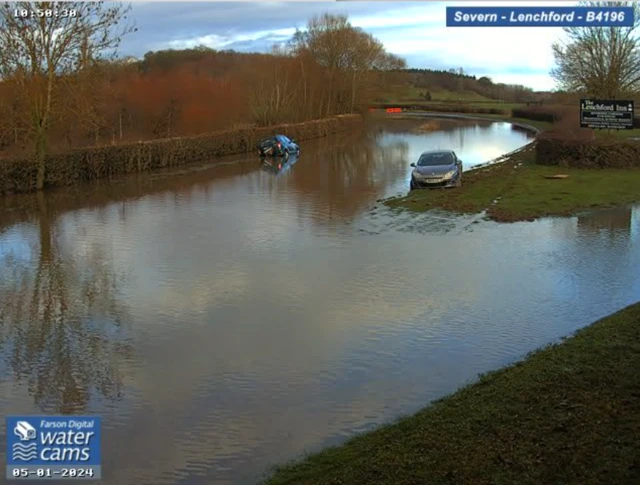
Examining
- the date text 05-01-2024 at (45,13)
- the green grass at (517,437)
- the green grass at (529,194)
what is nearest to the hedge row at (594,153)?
the green grass at (529,194)

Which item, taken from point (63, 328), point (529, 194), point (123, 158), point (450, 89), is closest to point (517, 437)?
point (63, 328)

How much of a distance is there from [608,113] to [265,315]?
952 inches

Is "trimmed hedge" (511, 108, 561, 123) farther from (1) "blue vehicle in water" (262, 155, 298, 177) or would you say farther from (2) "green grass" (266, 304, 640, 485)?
(2) "green grass" (266, 304, 640, 485)

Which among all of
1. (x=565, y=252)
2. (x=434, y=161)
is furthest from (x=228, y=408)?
(x=434, y=161)

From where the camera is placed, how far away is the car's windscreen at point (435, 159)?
77.7ft

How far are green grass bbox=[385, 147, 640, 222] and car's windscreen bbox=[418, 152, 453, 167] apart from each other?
112 cm

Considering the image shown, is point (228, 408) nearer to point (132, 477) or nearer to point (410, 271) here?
point (132, 477)

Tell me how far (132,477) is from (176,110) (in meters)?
38.8

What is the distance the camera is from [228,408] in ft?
23.4

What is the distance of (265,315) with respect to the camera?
10203 millimetres

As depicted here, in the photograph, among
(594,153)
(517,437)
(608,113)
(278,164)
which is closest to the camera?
(517,437)

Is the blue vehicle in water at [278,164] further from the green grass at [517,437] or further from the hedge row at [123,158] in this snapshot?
the green grass at [517,437]

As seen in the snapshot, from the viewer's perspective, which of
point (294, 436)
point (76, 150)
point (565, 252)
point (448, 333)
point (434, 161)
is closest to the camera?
point (294, 436)

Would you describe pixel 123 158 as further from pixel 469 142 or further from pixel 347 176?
pixel 469 142
